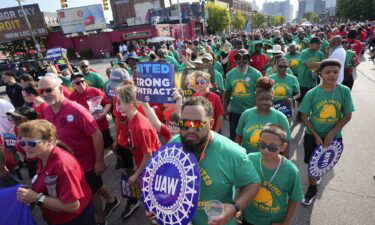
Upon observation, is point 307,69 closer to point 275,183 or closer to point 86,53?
point 275,183

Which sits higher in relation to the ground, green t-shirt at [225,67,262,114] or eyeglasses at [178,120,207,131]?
eyeglasses at [178,120,207,131]

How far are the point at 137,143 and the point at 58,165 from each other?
0.92 m

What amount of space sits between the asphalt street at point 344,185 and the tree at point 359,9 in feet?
168

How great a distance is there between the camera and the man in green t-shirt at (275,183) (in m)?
2.17

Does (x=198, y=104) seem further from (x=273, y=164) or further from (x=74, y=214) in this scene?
(x=74, y=214)

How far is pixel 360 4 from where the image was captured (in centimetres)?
4516

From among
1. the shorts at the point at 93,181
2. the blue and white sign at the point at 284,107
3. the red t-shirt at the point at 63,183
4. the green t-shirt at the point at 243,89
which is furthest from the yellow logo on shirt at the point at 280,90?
the red t-shirt at the point at 63,183

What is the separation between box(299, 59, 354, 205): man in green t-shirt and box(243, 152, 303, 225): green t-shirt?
136 cm

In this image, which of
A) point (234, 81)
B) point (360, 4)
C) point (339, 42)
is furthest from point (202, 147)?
point (360, 4)

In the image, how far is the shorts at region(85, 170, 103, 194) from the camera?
3348 millimetres

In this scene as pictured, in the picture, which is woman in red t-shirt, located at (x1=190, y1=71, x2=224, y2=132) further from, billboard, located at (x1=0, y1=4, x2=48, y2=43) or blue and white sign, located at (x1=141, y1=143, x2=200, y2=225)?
billboard, located at (x1=0, y1=4, x2=48, y2=43)

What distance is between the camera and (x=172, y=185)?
180 centimetres

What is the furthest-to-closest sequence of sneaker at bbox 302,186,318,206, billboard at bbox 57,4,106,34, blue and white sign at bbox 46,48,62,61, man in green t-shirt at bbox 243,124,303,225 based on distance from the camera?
billboard at bbox 57,4,106,34
blue and white sign at bbox 46,48,62,61
sneaker at bbox 302,186,318,206
man in green t-shirt at bbox 243,124,303,225

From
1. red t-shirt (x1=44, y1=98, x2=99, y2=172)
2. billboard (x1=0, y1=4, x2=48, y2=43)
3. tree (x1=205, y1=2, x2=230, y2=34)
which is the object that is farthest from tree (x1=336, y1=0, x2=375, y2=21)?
red t-shirt (x1=44, y1=98, x2=99, y2=172)
